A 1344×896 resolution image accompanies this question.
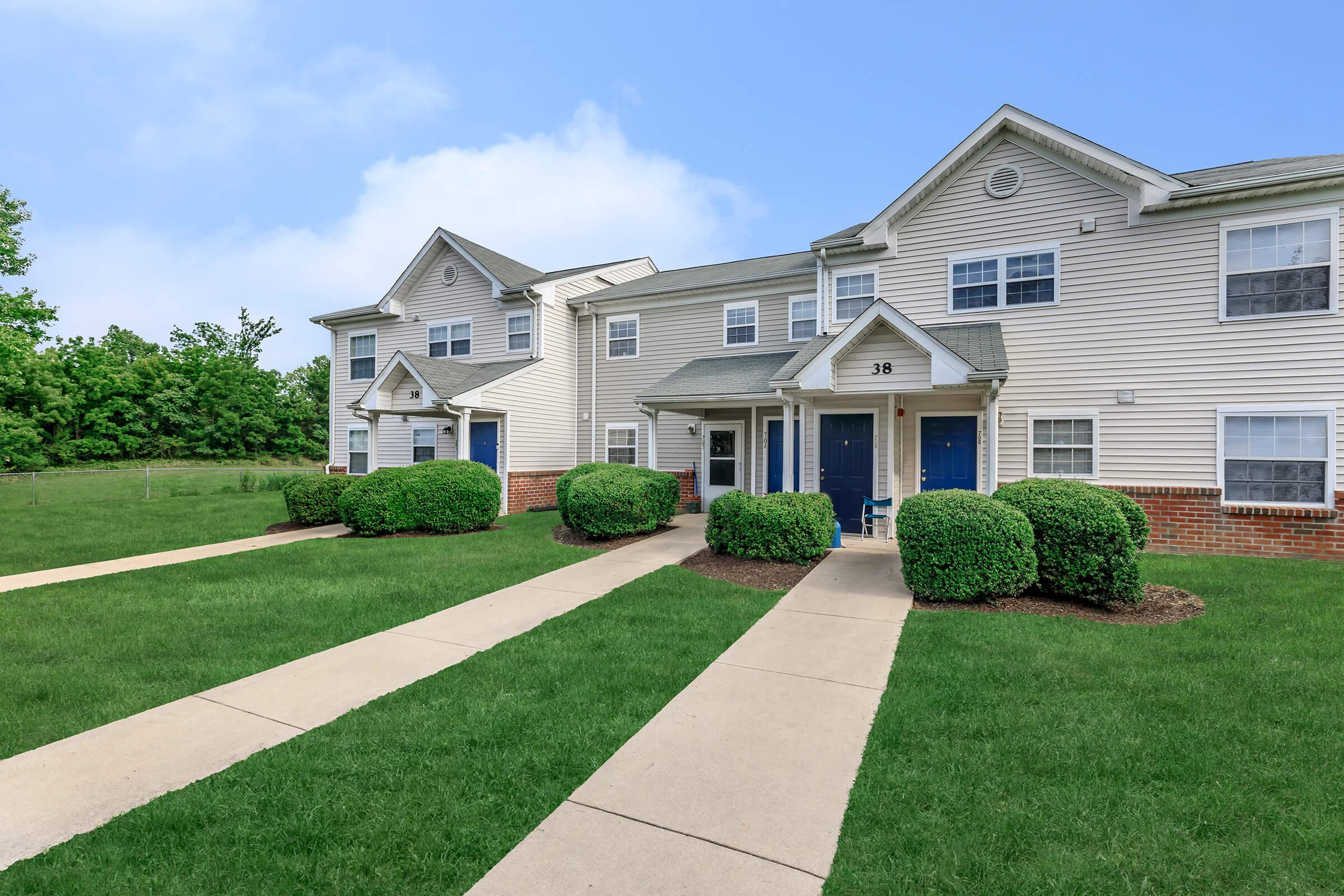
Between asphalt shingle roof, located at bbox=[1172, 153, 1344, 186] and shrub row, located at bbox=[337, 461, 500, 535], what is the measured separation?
1420 centimetres

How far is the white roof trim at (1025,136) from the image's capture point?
32.7 feet

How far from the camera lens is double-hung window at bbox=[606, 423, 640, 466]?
16.9m

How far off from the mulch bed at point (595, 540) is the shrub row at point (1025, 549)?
540 centimetres

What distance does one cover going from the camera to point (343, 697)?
4348mm

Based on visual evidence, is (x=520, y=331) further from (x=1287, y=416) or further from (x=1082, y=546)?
(x=1287, y=416)

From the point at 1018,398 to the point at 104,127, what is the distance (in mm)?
23485

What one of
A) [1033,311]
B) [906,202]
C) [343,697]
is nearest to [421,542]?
[343,697]

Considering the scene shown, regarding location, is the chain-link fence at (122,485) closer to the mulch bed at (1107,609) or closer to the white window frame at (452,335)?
the white window frame at (452,335)

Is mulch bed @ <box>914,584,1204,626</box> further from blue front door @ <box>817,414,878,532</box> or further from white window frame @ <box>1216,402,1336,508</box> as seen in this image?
blue front door @ <box>817,414,878,532</box>

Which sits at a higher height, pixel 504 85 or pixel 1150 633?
pixel 504 85

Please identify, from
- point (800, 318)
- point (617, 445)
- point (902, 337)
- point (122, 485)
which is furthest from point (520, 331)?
point (122, 485)

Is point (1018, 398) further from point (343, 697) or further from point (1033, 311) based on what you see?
point (343, 697)

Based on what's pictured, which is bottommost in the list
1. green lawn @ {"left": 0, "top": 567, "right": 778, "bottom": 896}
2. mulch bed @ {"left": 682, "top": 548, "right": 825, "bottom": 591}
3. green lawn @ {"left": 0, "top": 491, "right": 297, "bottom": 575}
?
green lawn @ {"left": 0, "top": 491, "right": 297, "bottom": 575}

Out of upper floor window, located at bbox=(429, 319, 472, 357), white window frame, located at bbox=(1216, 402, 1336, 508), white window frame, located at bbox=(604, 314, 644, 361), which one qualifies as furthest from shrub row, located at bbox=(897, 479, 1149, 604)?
upper floor window, located at bbox=(429, 319, 472, 357)
